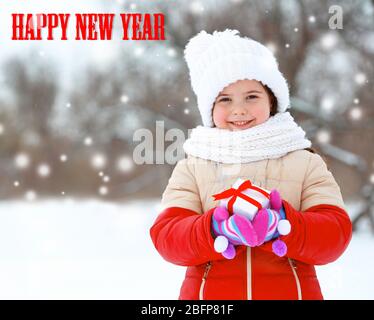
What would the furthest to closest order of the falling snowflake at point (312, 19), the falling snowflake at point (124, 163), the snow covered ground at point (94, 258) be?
1. the falling snowflake at point (124, 163)
2. the falling snowflake at point (312, 19)
3. the snow covered ground at point (94, 258)

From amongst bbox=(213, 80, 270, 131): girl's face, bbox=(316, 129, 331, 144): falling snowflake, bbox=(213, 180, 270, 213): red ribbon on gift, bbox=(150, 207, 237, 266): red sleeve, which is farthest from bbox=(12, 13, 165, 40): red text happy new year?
bbox=(213, 180, 270, 213): red ribbon on gift

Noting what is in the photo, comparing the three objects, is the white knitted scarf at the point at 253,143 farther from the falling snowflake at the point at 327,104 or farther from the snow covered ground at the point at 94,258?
the falling snowflake at the point at 327,104

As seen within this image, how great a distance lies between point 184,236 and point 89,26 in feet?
11.3

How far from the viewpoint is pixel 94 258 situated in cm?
350

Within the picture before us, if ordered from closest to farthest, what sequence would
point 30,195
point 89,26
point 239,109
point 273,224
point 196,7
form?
point 273,224, point 239,109, point 89,26, point 196,7, point 30,195

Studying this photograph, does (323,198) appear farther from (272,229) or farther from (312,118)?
(312,118)

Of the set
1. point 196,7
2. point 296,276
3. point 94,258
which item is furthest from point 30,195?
point 296,276

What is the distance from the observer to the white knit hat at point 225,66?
3.93ft

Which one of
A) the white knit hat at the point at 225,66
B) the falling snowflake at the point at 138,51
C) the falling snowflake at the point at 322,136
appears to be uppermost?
the falling snowflake at the point at 138,51

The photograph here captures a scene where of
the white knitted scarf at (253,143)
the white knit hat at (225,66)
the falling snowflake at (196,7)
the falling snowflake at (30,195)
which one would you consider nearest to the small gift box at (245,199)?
the white knitted scarf at (253,143)

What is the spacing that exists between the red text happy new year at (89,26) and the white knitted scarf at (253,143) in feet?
10.3

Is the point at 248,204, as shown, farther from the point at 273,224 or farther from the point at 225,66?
the point at 225,66

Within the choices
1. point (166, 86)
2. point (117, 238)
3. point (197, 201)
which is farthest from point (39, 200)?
point (197, 201)

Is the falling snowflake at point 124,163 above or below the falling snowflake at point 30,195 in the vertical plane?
above
